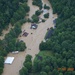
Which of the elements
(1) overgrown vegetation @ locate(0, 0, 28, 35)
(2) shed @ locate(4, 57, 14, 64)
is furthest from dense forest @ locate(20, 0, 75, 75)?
(1) overgrown vegetation @ locate(0, 0, 28, 35)

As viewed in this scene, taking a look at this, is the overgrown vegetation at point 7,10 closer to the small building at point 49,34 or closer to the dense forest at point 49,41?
the dense forest at point 49,41

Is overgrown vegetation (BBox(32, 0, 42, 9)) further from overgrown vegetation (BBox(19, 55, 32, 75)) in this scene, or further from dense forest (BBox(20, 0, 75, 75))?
overgrown vegetation (BBox(19, 55, 32, 75))

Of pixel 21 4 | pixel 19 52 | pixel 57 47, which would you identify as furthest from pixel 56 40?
pixel 21 4

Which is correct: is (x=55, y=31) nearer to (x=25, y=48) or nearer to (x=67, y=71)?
(x=25, y=48)

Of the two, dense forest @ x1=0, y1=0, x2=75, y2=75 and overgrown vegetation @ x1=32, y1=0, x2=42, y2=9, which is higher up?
overgrown vegetation @ x1=32, y1=0, x2=42, y2=9

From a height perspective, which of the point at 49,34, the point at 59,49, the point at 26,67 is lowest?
the point at 26,67

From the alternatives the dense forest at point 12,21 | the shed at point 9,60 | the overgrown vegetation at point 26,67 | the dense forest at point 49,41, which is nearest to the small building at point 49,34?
Result: the dense forest at point 49,41

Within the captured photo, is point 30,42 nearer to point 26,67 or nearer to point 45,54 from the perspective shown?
point 45,54

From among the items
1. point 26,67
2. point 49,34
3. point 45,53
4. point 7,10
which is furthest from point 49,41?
point 7,10
